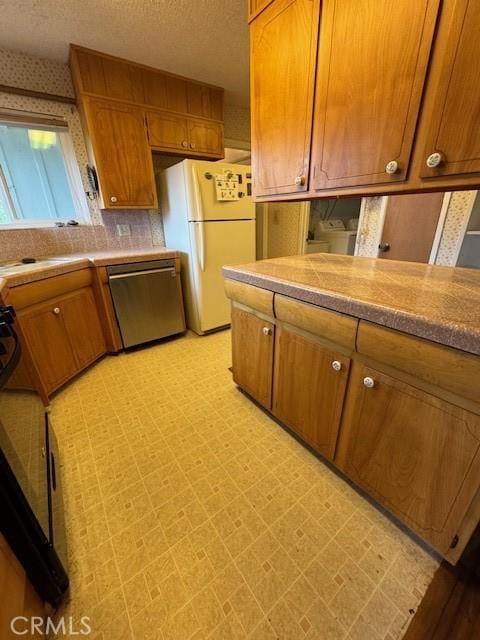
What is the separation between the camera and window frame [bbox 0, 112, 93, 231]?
2141 millimetres

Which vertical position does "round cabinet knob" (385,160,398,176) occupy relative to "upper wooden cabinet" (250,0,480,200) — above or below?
below

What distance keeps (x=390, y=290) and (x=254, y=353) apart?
2.67 feet

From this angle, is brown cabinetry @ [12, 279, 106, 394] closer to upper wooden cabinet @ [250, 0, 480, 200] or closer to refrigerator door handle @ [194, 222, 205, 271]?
refrigerator door handle @ [194, 222, 205, 271]

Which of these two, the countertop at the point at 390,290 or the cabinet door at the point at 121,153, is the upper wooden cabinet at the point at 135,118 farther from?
the countertop at the point at 390,290

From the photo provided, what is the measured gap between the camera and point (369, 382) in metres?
0.95

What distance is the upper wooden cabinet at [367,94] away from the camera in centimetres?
81

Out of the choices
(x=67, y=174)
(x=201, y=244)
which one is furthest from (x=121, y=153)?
(x=201, y=244)

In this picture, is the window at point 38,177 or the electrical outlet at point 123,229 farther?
the electrical outlet at point 123,229

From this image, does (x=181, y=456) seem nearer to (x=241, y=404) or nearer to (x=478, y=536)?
(x=241, y=404)

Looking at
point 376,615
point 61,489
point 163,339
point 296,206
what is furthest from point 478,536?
point 296,206

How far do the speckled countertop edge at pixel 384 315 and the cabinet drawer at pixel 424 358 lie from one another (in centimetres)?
2

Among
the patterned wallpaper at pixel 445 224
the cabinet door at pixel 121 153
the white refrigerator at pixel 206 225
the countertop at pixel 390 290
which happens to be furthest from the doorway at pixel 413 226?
the cabinet door at pixel 121 153

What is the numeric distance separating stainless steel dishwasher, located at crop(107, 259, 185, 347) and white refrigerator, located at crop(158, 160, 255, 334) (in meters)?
0.21

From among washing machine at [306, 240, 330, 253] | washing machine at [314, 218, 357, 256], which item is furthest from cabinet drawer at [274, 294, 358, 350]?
washing machine at [314, 218, 357, 256]
